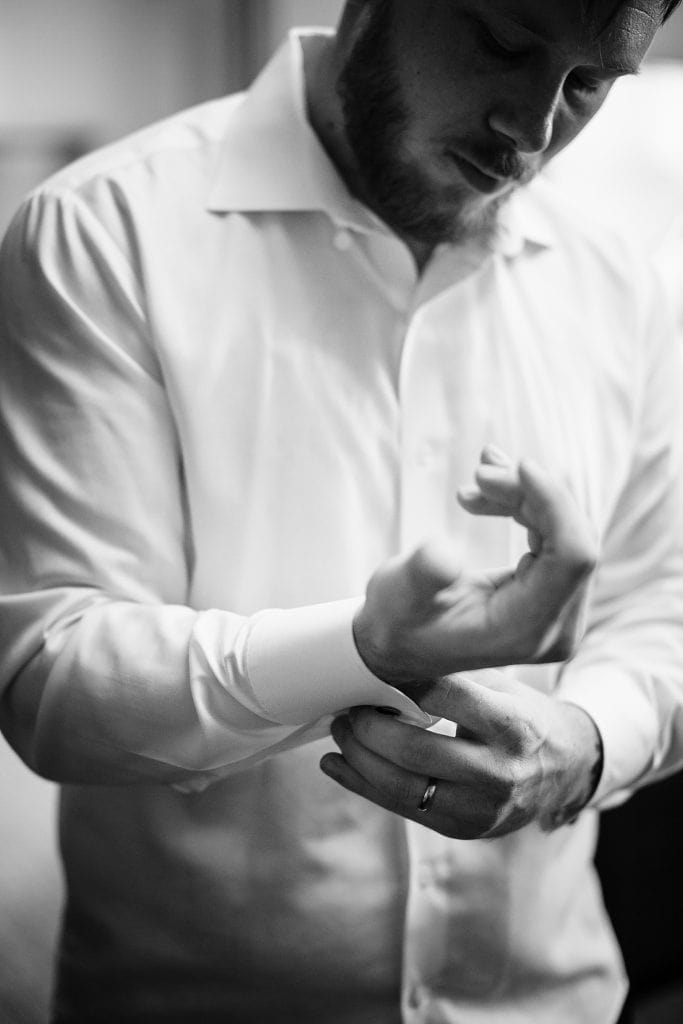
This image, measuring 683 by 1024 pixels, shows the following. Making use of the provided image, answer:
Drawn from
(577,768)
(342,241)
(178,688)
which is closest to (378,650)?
(178,688)

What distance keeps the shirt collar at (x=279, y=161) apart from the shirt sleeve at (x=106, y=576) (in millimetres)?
106

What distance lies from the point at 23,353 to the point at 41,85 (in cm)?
215

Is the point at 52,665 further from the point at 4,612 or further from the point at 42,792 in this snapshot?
the point at 42,792

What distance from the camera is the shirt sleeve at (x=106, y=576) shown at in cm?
75

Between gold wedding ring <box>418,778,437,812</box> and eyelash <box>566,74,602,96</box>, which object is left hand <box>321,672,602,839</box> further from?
eyelash <box>566,74,602,96</box>

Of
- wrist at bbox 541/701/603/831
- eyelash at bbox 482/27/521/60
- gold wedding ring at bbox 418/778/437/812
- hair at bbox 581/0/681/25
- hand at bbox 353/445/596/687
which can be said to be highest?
hair at bbox 581/0/681/25

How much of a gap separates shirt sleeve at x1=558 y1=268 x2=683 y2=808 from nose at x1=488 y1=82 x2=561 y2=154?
278mm

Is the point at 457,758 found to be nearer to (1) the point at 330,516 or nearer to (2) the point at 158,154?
(1) the point at 330,516

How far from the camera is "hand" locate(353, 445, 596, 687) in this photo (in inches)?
24.0

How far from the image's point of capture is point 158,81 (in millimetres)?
2891

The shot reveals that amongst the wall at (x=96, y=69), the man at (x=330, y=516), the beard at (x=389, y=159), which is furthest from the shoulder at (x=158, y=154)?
the wall at (x=96, y=69)

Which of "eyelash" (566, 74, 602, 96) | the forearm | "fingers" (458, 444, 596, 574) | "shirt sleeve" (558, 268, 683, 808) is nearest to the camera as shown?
"fingers" (458, 444, 596, 574)

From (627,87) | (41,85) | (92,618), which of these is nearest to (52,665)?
(92,618)

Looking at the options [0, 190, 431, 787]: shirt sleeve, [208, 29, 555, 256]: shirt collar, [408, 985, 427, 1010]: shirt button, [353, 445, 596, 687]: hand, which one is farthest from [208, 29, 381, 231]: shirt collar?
[408, 985, 427, 1010]: shirt button
